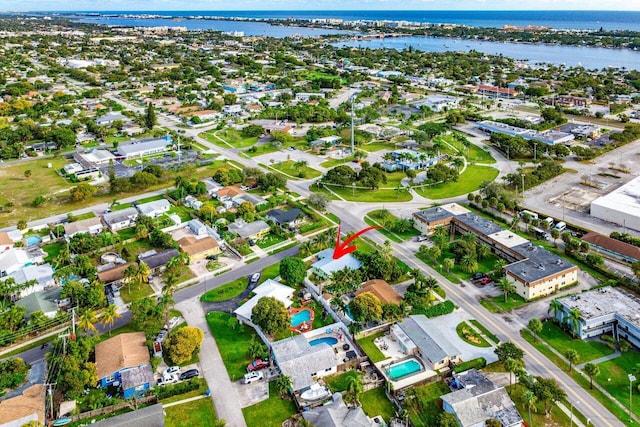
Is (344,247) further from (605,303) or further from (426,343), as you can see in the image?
(605,303)

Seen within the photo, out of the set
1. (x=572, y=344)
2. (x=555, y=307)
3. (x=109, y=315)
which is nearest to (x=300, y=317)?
(x=109, y=315)

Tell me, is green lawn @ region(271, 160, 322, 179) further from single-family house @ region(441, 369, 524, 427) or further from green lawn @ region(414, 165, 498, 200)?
single-family house @ region(441, 369, 524, 427)

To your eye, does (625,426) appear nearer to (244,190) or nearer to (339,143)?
(244,190)

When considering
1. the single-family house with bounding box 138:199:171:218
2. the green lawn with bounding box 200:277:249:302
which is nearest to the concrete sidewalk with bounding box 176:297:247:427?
the green lawn with bounding box 200:277:249:302

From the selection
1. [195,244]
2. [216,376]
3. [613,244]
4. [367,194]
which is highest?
[613,244]

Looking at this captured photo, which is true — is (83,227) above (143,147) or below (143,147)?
below

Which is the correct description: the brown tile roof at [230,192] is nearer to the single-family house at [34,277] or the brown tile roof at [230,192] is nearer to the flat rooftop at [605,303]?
the single-family house at [34,277]

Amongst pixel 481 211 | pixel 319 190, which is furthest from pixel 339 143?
pixel 481 211
